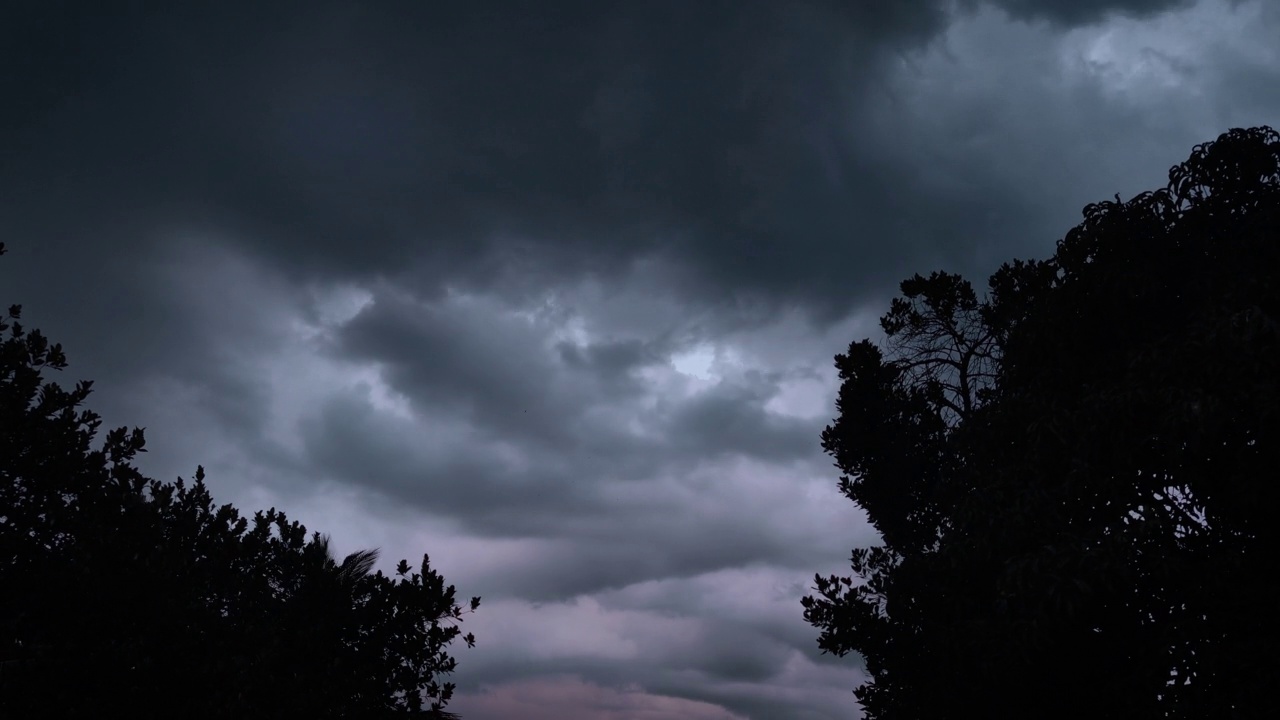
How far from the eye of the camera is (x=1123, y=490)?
47.6 ft

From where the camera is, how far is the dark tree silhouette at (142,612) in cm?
1489

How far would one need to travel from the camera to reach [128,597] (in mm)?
Result: 15703

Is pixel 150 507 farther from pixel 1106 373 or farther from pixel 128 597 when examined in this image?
pixel 1106 373

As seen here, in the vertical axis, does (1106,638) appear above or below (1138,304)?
below

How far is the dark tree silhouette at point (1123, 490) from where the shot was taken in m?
12.8

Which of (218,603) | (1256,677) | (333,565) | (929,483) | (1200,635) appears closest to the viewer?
(1256,677)

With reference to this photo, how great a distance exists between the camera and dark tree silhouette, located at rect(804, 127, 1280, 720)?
12.8m

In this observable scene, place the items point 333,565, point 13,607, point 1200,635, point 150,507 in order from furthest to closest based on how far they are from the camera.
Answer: point 333,565 → point 150,507 → point 13,607 → point 1200,635

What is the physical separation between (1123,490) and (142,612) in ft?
54.0

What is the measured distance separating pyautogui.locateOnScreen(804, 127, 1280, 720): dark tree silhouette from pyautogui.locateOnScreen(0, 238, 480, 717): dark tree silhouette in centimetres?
1044

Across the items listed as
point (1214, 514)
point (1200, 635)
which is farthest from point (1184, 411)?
point (1200, 635)

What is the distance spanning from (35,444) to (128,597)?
3.07 metres

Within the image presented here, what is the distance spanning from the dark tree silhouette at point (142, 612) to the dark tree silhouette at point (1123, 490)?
10.4 meters

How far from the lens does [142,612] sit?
15.8 meters
